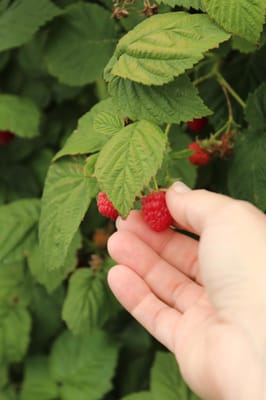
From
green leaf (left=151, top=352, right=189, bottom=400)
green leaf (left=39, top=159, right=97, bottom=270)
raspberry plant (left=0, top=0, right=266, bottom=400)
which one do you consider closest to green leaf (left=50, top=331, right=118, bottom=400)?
raspberry plant (left=0, top=0, right=266, bottom=400)

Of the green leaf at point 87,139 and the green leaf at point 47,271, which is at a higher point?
the green leaf at point 87,139

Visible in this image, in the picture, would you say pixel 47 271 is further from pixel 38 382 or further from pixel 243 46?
pixel 243 46

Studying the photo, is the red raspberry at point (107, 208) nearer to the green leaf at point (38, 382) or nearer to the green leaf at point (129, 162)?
the green leaf at point (129, 162)

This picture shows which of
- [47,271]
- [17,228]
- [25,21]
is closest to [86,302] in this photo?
[47,271]

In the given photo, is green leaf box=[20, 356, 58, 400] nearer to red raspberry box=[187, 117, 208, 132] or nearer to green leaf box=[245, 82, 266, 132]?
red raspberry box=[187, 117, 208, 132]

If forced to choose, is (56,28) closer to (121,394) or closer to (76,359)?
(76,359)

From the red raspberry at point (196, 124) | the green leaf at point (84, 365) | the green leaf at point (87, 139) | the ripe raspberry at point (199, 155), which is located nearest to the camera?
the green leaf at point (87, 139)

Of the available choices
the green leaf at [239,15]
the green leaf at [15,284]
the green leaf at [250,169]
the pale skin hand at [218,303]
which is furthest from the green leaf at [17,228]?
the green leaf at [239,15]

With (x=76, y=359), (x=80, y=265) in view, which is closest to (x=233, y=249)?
(x=80, y=265)
